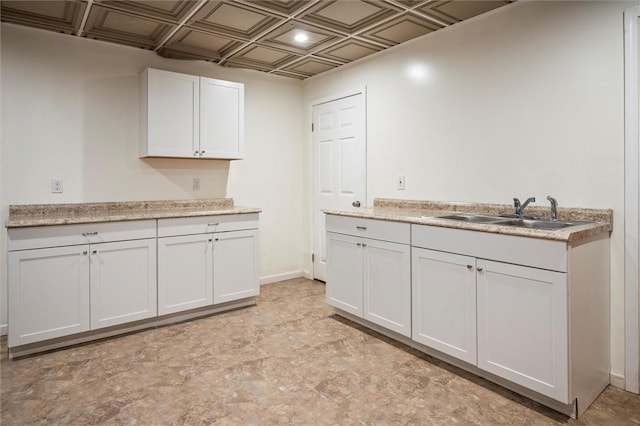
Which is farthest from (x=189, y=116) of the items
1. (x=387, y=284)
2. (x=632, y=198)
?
(x=632, y=198)

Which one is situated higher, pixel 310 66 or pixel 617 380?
pixel 310 66

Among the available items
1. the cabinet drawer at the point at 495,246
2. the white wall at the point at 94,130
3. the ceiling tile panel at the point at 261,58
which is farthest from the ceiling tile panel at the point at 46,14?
the cabinet drawer at the point at 495,246

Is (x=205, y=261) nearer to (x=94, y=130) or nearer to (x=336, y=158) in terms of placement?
(x=94, y=130)

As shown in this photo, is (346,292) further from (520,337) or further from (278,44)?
(278,44)

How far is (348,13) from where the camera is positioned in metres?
2.80

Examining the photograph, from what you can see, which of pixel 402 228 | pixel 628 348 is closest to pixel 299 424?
pixel 402 228

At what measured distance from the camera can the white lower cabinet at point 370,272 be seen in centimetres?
268

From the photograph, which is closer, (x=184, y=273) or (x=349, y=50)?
(x=184, y=273)

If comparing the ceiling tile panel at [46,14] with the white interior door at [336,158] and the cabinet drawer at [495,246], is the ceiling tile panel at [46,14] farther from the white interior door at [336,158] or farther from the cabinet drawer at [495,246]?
the cabinet drawer at [495,246]

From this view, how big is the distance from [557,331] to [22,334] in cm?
319

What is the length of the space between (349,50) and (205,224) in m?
2.04

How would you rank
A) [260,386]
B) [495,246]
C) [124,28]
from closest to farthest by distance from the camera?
[495,246] < [260,386] < [124,28]

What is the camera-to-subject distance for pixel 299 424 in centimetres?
188

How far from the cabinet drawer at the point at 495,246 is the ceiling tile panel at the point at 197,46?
227 cm
